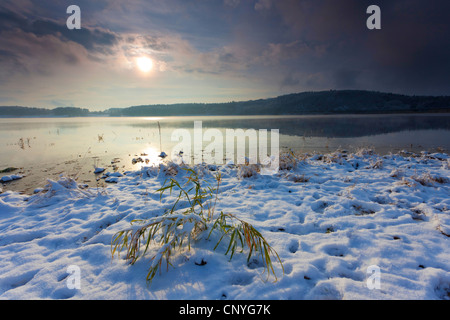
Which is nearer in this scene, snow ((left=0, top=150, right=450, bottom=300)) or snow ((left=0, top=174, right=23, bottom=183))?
snow ((left=0, top=150, right=450, bottom=300))

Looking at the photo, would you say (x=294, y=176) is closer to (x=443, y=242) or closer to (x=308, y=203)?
(x=308, y=203)

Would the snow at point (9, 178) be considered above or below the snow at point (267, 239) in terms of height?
above

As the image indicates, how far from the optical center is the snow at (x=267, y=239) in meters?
2.28

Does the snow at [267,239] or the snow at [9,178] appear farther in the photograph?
the snow at [9,178]

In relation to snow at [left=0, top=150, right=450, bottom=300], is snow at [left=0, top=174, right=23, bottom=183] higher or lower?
higher

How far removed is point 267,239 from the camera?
127 inches

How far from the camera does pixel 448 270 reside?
249 centimetres

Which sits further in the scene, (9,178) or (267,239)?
(9,178)

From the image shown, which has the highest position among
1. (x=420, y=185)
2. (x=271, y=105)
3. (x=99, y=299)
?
(x=271, y=105)

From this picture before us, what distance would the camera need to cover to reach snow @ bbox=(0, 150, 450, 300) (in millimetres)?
2279

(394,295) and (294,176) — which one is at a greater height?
(294,176)

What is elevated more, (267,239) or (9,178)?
(9,178)

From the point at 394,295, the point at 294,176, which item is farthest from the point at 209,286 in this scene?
the point at 294,176

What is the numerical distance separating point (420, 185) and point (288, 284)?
5.41 meters
